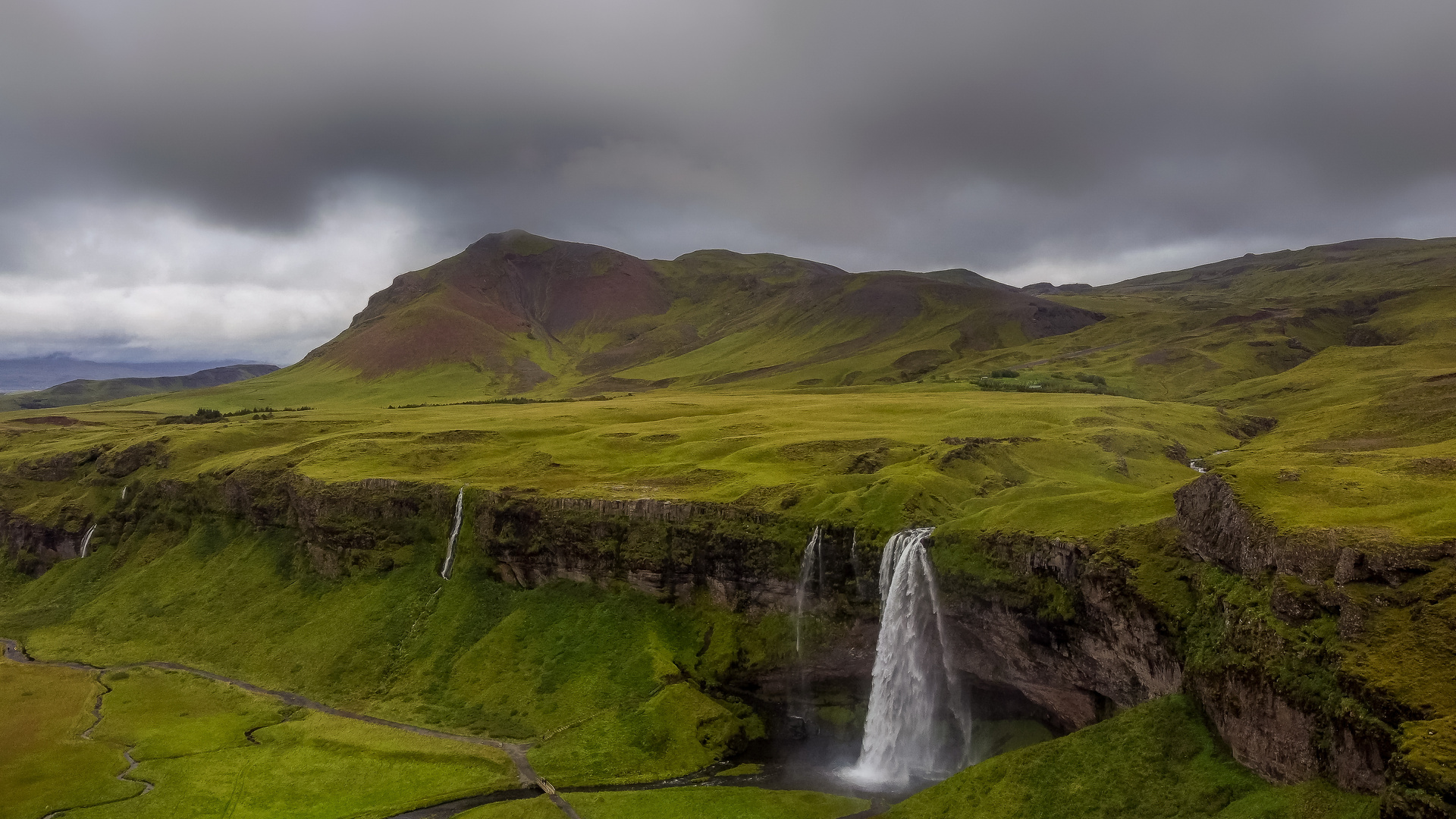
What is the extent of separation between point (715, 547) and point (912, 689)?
857 inches

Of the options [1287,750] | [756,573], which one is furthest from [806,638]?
[1287,750]

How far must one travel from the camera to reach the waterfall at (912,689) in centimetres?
6019

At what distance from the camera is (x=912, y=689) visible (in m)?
61.7

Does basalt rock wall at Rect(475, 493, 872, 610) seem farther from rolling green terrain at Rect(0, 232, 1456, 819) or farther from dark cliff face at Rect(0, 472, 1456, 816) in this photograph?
rolling green terrain at Rect(0, 232, 1456, 819)

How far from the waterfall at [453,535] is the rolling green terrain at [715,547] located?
92 cm

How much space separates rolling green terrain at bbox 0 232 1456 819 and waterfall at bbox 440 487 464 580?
3.03 ft

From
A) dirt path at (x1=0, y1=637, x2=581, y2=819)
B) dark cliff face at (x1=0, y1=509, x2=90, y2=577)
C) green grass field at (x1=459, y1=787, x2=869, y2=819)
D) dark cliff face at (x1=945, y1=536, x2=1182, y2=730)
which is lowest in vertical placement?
dirt path at (x1=0, y1=637, x2=581, y2=819)

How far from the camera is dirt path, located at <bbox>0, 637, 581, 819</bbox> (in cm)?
5984

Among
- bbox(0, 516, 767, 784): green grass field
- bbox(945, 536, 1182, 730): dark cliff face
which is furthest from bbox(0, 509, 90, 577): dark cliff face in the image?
bbox(945, 536, 1182, 730): dark cliff face

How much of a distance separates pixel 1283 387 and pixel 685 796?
131m

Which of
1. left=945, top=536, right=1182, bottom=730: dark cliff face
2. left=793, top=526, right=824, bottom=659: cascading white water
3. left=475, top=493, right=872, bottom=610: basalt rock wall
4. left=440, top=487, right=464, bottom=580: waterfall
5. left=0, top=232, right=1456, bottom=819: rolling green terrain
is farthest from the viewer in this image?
left=440, top=487, right=464, bottom=580: waterfall

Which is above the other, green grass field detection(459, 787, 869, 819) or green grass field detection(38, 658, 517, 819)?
green grass field detection(459, 787, 869, 819)

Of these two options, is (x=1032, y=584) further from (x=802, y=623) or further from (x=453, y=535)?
(x=453, y=535)

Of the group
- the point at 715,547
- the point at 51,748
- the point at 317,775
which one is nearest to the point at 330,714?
the point at 317,775
